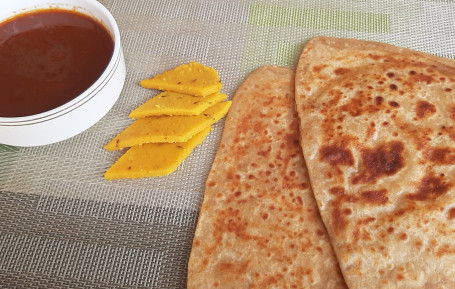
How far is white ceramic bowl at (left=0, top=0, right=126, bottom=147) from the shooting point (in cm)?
180

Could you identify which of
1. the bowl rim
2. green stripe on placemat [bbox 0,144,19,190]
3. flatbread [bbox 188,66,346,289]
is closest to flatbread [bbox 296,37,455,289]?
flatbread [bbox 188,66,346,289]

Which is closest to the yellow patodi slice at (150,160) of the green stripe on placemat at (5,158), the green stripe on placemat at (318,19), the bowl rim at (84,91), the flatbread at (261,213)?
the flatbread at (261,213)

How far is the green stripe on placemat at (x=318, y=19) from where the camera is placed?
2342 millimetres

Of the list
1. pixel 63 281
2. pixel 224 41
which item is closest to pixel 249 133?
pixel 224 41

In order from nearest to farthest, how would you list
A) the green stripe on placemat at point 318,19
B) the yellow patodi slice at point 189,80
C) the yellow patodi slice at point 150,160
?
1. the yellow patodi slice at point 150,160
2. the yellow patodi slice at point 189,80
3. the green stripe on placemat at point 318,19

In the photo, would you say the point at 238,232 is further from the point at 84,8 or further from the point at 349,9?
the point at 349,9

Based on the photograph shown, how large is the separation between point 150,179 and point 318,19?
3.64 ft

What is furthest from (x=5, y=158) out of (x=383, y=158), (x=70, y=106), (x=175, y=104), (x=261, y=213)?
(x=383, y=158)

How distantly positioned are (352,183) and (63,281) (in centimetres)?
101

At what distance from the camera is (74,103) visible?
5.94 ft

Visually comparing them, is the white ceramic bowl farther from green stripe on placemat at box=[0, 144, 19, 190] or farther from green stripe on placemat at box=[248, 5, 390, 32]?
green stripe on placemat at box=[248, 5, 390, 32]

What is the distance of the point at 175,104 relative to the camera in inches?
77.3

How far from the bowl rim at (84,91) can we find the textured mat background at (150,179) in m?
0.21

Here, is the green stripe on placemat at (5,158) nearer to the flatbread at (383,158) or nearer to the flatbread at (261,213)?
the flatbread at (261,213)
